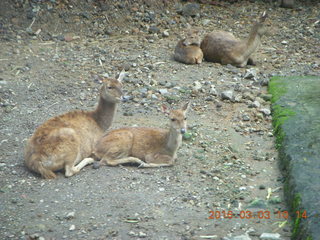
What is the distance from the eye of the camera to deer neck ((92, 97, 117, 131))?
780 cm

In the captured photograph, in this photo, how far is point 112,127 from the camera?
8.27m

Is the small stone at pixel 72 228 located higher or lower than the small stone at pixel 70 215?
lower

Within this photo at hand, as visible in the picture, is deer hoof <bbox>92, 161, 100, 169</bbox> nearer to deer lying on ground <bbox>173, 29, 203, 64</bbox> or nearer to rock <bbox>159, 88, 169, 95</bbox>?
rock <bbox>159, 88, 169, 95</bbox>

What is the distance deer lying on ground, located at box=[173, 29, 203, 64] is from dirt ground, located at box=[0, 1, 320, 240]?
151 millimetres

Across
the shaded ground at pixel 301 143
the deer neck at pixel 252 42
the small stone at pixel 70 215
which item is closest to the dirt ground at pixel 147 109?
the small stone at pixel 70 215

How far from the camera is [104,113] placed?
784cm

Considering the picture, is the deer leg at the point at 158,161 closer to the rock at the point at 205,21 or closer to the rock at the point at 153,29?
the rock at the point at 153,29

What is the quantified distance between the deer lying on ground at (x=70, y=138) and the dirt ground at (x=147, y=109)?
160 mm

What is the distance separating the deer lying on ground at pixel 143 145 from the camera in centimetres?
719

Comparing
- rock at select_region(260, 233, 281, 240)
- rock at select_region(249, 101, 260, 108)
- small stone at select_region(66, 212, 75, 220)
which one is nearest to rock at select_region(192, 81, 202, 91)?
rock at select_region(249, 101, 260, 108)

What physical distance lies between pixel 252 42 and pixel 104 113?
4.94m

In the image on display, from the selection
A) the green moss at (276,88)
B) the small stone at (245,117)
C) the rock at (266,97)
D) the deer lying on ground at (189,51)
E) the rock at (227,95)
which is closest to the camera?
the small stone at (245,117)

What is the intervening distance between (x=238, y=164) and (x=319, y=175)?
137 centimetres

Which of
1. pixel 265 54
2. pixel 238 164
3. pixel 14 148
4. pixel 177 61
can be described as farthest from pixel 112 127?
pixel 265 54
